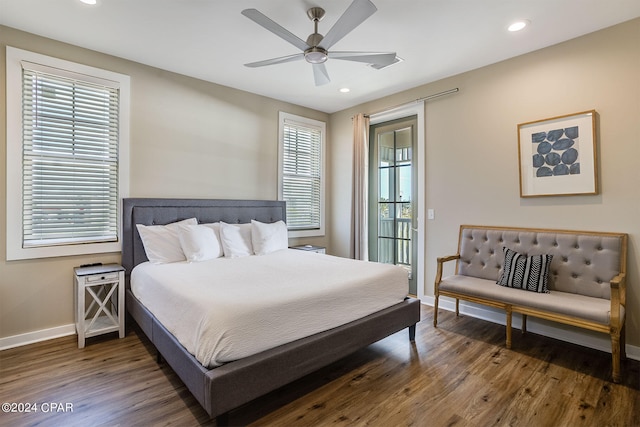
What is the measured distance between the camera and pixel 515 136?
127 inches

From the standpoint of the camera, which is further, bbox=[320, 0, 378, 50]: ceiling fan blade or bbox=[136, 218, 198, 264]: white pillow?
bbox=[136, 218, 198, 264]: white pillow

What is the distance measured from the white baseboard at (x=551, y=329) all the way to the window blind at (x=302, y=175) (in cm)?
230

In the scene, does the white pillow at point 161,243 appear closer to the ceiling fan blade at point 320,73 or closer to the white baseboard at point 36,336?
the white baseboard at point 36,336

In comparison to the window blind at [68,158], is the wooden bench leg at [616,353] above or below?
below

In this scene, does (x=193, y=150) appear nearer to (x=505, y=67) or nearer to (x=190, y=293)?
(x=190, y=293)

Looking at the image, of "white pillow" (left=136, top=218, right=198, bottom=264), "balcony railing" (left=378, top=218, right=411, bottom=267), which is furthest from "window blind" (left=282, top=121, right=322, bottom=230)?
"white pillow" (left=136, top=218, right=198, bottom=264)

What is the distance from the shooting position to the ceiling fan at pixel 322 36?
6.55 feet

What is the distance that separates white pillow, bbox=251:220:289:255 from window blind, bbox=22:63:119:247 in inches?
55.9

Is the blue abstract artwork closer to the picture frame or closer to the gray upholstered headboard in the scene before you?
the picture frame

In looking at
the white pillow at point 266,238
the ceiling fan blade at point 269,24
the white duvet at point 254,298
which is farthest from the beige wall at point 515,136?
the ceiling fan blade at point 269,24

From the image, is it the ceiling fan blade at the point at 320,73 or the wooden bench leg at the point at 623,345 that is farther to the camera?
the ceiling fan blade at the point at 320,73

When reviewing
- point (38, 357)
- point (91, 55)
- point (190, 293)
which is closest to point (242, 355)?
point (190, 293)

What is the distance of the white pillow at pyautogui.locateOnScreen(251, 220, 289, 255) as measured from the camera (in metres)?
3.68

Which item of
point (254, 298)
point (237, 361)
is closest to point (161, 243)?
point (254, 298)
